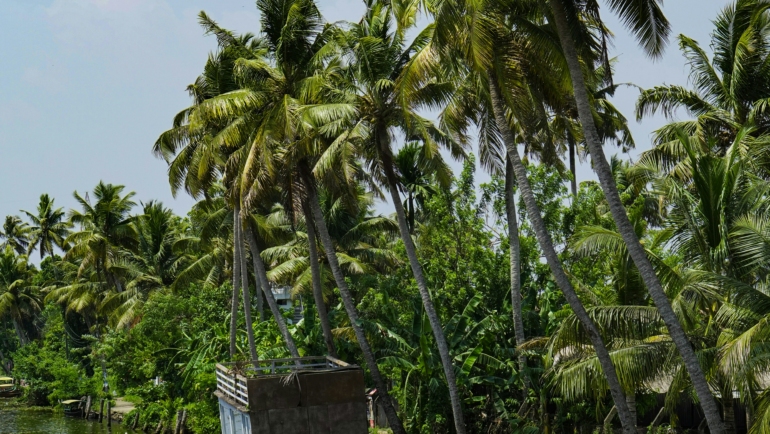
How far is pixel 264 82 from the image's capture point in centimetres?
2688

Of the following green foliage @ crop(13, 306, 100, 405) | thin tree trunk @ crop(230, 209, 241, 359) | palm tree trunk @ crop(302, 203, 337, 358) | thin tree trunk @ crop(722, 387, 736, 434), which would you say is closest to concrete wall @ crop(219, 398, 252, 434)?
palm tree trunk @ crop(302, 203, 337, 358)

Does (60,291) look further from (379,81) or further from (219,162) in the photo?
(379,81)

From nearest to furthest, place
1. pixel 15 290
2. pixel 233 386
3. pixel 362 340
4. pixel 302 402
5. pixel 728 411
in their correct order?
pixel 728 411, pixel 302 402, pixel 233 386, pixel 362 340, pixel 15 290

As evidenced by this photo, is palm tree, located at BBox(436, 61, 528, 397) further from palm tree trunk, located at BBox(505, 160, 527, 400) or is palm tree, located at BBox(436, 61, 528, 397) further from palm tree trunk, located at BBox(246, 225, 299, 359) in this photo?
palm tree trunk, located at BBox(246, 225, 299, 359)

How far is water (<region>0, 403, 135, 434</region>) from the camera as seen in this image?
4566 centimetres

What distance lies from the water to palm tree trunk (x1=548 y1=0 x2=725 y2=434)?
34.9 meters

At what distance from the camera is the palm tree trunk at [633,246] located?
559 inches

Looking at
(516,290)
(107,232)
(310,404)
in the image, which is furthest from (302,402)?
(107,232)

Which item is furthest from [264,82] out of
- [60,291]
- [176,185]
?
[60,291]

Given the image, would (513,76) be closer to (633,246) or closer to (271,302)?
(633,246)

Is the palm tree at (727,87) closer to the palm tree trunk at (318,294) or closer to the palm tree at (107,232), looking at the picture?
the palm tree trunk at (318,294)

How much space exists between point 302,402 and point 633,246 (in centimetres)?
970

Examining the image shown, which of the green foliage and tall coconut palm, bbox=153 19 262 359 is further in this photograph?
the green foliage

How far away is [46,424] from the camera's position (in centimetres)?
4969
